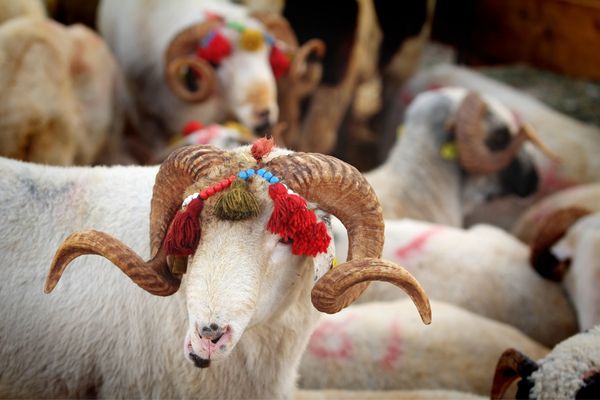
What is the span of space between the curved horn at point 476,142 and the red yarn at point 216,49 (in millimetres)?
1589

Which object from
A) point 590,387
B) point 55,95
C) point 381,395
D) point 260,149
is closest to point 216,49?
point 55,95

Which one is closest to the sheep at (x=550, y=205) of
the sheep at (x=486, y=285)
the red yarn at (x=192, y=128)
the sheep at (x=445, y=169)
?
the sheep at (x=445, y=169)

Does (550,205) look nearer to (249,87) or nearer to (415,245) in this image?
(415,245)

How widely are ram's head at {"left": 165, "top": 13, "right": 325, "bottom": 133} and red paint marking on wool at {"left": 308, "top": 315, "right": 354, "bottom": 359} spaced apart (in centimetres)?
195

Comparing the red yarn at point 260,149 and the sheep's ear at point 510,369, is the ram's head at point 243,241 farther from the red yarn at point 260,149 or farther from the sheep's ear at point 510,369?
the sheep's ear at point 510,369

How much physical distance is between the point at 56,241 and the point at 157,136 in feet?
9.31

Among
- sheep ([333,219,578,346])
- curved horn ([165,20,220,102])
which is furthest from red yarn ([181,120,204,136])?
sheep ([333,219,578,346])

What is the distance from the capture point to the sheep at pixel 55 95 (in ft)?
12.7

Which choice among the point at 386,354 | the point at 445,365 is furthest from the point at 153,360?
the point at 445,365

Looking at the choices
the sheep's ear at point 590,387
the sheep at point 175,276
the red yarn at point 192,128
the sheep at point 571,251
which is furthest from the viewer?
the red yarn at point 192,128

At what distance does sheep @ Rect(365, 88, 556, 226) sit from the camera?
477 centimetres

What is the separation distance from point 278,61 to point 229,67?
0.38 meters

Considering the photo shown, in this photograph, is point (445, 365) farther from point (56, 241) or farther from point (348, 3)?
point (348, 3)

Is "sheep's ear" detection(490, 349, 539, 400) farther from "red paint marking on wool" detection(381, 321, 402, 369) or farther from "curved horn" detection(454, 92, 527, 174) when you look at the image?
"curved horn" detection(454, 92, 527, 174)
